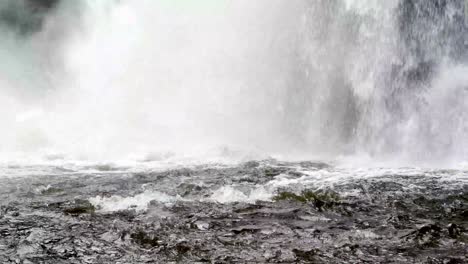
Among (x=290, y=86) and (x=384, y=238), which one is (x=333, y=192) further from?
(x=290, y=86)

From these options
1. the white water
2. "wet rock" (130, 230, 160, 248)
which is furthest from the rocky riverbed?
the white water

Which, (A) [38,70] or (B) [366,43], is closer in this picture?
(B) [366,43]

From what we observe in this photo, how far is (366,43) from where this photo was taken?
13.6 meters

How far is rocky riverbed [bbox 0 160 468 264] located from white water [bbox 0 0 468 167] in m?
A: 2.81

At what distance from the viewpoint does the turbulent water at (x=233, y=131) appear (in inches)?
257

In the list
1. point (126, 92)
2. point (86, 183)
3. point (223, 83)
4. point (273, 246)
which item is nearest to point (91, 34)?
point (126, 92)

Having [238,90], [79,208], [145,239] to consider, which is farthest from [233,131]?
[145,239]

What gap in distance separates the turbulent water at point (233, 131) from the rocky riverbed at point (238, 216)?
0.04m

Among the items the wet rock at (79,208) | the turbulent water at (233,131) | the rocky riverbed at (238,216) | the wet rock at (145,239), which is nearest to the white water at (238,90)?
the turbulent water at (233,131)

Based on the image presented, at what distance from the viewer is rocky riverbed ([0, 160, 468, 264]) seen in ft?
19.4

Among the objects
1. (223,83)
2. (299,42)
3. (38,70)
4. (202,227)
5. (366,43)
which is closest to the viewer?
(202,227)

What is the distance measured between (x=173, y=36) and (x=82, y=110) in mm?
4394

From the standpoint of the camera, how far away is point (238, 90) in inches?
Answer: 645

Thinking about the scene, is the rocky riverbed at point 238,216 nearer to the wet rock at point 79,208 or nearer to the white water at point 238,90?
the wet rock at point 79,208
